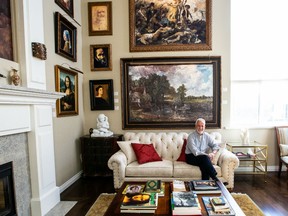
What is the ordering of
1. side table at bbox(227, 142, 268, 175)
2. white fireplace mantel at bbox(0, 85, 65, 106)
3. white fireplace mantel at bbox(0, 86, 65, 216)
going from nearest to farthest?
white fireplace mantel at bbox(0, 85, 65, 106) < white fireplace mantel at bbox(0, 86, 65, 216) < side table at bbox(227, 142, 268, 175)

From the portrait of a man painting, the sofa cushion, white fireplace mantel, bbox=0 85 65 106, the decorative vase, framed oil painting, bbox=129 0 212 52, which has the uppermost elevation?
framed oil painting, bbox=129 0 212 52

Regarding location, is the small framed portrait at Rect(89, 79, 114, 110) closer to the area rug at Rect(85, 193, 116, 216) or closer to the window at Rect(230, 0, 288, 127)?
the area rug at Rect(85, 193, 116, 216)

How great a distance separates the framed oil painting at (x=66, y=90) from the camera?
10.1ft

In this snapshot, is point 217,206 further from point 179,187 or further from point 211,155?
point 211,155

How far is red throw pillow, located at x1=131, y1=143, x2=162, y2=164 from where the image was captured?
3133 mm

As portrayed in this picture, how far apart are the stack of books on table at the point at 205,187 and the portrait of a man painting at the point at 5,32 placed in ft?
8.50

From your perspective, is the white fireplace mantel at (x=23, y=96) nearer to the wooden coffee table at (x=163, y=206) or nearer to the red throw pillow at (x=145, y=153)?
the wooden coffee table at (x=163, y=206)

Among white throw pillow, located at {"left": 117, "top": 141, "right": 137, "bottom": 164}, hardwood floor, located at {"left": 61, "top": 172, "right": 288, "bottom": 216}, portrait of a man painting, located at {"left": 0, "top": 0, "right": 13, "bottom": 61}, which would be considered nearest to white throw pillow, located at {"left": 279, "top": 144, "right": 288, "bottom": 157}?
A: hardwood floor, located at {"left": 61, "top": 172, "right": 288, "bottom": 216}

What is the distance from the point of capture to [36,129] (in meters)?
2.34

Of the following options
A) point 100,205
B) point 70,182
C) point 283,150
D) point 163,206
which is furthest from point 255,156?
point 70,182

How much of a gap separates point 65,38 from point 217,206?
340 centimetres

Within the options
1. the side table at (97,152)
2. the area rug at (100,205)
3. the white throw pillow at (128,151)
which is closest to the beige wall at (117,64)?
the side table at (97,152)

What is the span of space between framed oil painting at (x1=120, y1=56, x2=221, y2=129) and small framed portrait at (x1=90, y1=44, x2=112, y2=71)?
1.04ft

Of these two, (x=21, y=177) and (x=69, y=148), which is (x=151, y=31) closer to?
(x=69, y=148)
